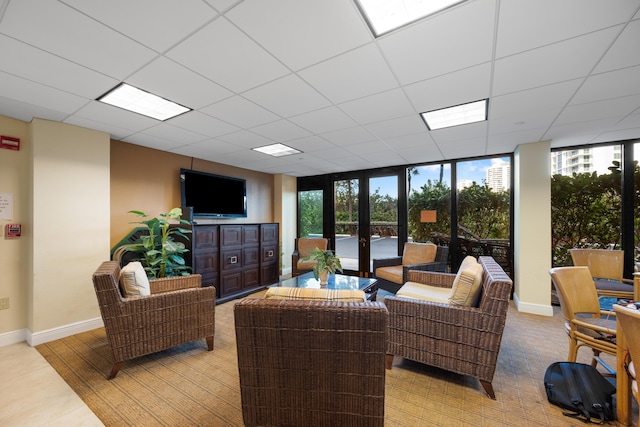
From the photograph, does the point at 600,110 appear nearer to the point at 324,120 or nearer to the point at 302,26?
the point at 324,120

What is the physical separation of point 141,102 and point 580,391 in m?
4.35

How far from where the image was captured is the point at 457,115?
2879 millimetres

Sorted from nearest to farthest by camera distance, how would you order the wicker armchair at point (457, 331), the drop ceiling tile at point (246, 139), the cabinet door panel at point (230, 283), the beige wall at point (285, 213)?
the wicker armchair at point (457, 331) → the drop ceiling tile at point (246, 139) → the cabinet door panel at point (230, 283) → the beige wall at point (285, 213)

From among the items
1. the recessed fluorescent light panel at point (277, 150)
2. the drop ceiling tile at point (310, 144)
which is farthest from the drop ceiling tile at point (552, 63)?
the recessed fluorescent light panel at point (277, 150)

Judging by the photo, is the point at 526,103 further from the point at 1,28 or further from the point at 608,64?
the point at 1,28

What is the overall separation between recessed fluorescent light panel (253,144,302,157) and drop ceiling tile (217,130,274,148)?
183 mm

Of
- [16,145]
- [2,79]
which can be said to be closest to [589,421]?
[2,79]

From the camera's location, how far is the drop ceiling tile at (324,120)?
2.75 metres

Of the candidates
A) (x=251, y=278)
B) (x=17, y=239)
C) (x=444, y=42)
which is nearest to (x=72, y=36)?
(x=444, y=42)

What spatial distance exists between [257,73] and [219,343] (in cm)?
266

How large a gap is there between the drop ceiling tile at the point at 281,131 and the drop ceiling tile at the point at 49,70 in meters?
1.46

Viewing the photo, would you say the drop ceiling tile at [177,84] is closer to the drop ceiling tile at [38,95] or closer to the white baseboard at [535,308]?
the drop ceiling tile at [38,95]

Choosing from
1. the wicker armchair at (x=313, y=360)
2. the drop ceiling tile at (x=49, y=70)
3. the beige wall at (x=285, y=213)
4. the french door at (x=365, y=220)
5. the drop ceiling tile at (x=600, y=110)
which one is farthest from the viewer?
the beige wall at (x=285, y=213)

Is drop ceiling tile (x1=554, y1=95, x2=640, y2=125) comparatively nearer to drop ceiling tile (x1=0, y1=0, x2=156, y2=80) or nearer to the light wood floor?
the light wood floor
